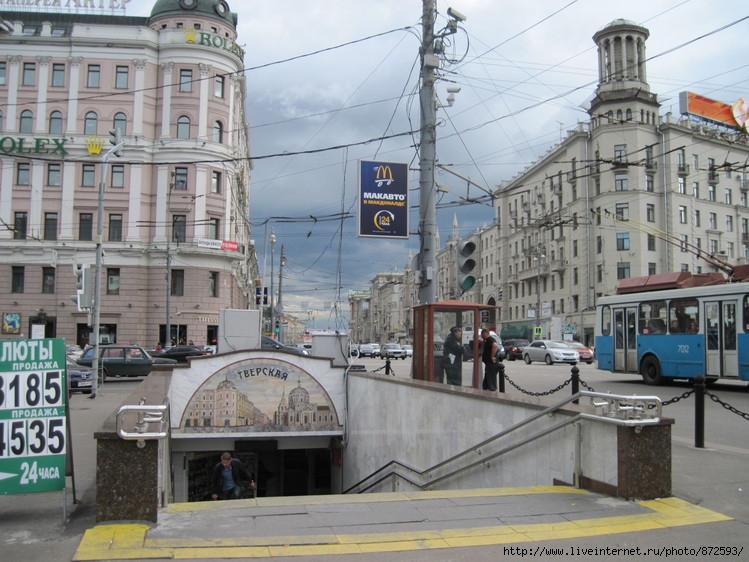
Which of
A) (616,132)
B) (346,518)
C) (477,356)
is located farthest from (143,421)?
(616,132)

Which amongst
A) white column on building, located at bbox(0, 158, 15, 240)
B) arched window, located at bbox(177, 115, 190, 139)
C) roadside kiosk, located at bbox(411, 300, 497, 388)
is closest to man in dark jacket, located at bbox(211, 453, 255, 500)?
roadside kiosk, located at bbox(411, 300, 497, 388)

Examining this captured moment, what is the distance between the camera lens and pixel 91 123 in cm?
4750

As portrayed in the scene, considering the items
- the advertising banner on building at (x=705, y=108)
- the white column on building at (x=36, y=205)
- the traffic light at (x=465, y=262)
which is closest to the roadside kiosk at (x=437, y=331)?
the traffic light at (x=465, y=262)

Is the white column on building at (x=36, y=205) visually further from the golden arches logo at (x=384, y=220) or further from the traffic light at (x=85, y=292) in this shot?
the golden arches logo at (x=384, y=220)

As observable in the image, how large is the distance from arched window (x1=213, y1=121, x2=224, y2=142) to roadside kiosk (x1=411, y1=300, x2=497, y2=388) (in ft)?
126

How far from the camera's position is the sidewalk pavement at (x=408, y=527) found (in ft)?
16.4

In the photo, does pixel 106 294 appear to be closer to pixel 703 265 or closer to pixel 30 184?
pixel 30 184

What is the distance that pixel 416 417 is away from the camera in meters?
11.7

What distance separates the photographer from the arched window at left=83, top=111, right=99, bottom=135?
4731 cm

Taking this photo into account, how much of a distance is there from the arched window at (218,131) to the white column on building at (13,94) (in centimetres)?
1386

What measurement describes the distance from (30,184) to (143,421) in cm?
4791

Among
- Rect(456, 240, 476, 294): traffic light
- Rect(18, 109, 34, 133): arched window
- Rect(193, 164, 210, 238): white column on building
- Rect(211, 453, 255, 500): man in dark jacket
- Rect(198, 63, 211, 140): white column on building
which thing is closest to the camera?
Rect(211, 453, 255, 500): man in dark jacket

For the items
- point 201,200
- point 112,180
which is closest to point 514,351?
point 201,200

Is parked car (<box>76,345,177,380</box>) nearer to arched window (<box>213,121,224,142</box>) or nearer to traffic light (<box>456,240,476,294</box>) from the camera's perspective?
traffic light (<box>456,240,476,294</box>)
